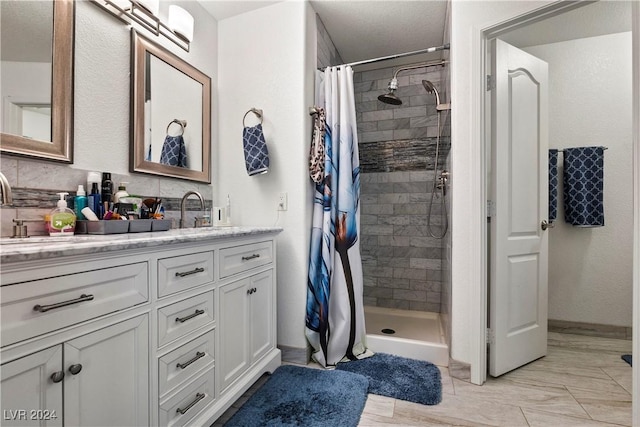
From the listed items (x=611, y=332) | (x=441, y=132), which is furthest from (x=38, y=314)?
(x=611, y=332)

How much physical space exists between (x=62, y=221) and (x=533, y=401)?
2.45 metres

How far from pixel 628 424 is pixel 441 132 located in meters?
2.03

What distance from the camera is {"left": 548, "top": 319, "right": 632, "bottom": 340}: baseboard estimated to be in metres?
2.38

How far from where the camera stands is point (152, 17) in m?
1.62

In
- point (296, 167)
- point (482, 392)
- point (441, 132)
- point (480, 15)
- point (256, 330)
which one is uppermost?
point (480, 15)

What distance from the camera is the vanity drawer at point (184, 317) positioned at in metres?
1.11

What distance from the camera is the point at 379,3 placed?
6.83ft

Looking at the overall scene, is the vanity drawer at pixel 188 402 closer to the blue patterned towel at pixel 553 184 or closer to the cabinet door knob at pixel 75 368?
the cabinet door knob at pixel 75 368

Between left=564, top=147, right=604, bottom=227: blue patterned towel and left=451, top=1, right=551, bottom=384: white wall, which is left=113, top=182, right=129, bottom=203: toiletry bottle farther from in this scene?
left=564, top=147, right=604, bottom=227: blue patterned towel

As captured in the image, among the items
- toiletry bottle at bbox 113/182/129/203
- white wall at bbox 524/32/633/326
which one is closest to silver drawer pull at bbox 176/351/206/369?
toiletry bottle at bbox 113/182/129/203

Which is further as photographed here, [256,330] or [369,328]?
[369,328]

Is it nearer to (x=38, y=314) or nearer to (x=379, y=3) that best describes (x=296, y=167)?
(x=379, y=3)

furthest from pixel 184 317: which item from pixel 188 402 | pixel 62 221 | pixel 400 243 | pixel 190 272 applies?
pixel 400 243

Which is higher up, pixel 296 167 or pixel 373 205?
pixel 296 167
